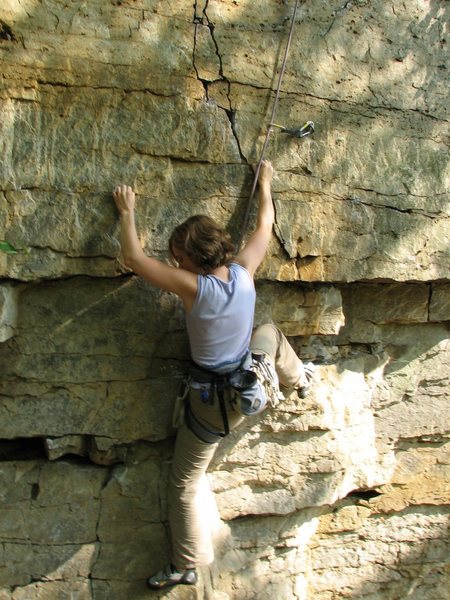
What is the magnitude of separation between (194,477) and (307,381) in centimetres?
80

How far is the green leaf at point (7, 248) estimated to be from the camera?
2.68 m

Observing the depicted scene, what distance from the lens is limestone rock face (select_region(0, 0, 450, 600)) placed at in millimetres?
2824

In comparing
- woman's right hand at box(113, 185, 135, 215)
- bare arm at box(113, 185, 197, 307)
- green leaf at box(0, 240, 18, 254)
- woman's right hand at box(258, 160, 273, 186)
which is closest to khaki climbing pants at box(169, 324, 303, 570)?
bare arm at box(113, 185, 197, 307)

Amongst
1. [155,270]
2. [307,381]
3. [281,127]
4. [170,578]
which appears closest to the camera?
[155,270]

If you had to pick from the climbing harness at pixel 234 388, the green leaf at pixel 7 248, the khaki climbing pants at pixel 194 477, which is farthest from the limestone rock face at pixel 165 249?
the climbing harness at pixel 234 388

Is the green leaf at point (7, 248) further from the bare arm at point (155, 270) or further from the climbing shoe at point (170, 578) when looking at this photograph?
the climbing shoe at point (170, 578)

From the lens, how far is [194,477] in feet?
10.3

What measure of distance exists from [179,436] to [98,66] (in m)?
1.85

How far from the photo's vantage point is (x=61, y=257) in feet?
9.45

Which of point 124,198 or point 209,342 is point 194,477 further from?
point 124,198

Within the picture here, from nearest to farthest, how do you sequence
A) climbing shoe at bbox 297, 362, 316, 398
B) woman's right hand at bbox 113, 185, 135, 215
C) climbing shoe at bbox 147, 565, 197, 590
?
woman's right hand at bbox 113, 185, 135, 215 → climbing shoe at bbox 147, 565, 197, 590 → climbing shoe at bbox 297, 362, 316, 398

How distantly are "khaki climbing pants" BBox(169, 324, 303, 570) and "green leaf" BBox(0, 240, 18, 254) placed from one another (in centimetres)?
119

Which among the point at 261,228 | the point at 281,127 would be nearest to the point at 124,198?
the point at 261,228

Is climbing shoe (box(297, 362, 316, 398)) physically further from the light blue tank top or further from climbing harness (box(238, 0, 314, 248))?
climbing harness (box(238, 0, 314, 248))
